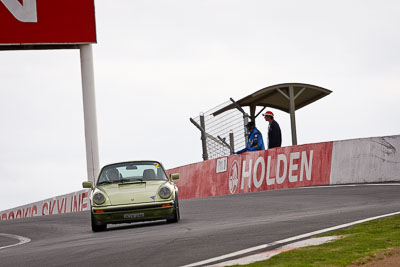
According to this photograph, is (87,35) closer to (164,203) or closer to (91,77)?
(91,77)

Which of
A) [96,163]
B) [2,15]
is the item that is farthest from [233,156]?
[2,15]

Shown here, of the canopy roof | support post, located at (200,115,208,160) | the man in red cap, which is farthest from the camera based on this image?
support post, located at (200,115,208,160)

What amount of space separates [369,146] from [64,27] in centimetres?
1403

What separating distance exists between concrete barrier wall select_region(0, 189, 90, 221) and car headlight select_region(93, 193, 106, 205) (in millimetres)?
13991

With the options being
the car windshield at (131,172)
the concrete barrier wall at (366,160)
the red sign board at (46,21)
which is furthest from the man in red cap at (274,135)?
the red sign board at (46,21)

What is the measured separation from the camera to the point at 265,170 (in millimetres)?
21469

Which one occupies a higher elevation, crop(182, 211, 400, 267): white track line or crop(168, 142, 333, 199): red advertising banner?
crop(168, 142, 333, 199): red advertising banner

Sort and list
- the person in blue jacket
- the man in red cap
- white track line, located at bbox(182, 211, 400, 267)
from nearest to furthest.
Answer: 1. white track line, located at bbox(182, 211, 400, 267)
2. the person in blue jacket
3. the man in red cap

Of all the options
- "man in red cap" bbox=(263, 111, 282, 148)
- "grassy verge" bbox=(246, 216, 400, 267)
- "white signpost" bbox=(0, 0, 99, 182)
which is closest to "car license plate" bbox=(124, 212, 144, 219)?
"grassy verge" bbox=(246, 216, 400, 267)

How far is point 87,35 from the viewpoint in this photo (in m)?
29.4

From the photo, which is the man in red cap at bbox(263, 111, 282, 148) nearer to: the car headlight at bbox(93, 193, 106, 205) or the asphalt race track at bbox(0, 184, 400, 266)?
the asphalt race track at bbox(0, 184, 400, 266)

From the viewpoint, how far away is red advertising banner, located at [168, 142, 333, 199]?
20.0 metres

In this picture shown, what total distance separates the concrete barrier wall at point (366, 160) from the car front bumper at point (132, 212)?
725cm

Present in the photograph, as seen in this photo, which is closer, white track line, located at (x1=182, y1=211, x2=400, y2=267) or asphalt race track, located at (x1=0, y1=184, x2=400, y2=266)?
white track line, located at (x1=182, y1=211, x2=400, y2=267)
